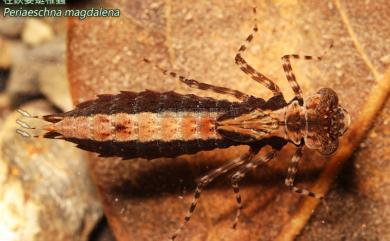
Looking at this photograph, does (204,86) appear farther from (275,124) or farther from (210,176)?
(210,176)

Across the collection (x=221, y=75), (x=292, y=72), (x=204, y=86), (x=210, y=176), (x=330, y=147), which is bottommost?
(x=210, y=176)

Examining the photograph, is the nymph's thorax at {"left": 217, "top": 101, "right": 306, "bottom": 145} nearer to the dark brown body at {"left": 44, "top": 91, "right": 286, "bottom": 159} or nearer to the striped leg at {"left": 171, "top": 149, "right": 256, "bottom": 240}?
the dark brown body at {"left": 44, "top": 91, "right": 286, "bottom": 159}

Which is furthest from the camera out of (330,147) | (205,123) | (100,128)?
(205,123)

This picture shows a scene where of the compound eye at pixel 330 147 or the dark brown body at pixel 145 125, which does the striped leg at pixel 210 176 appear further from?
the compound eye at pixel 330 147

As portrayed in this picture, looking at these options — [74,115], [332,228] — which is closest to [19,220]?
[74,115]

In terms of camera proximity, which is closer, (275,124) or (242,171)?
(275,124)

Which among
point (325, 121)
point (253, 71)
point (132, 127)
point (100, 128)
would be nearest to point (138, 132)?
point (132, 127)
